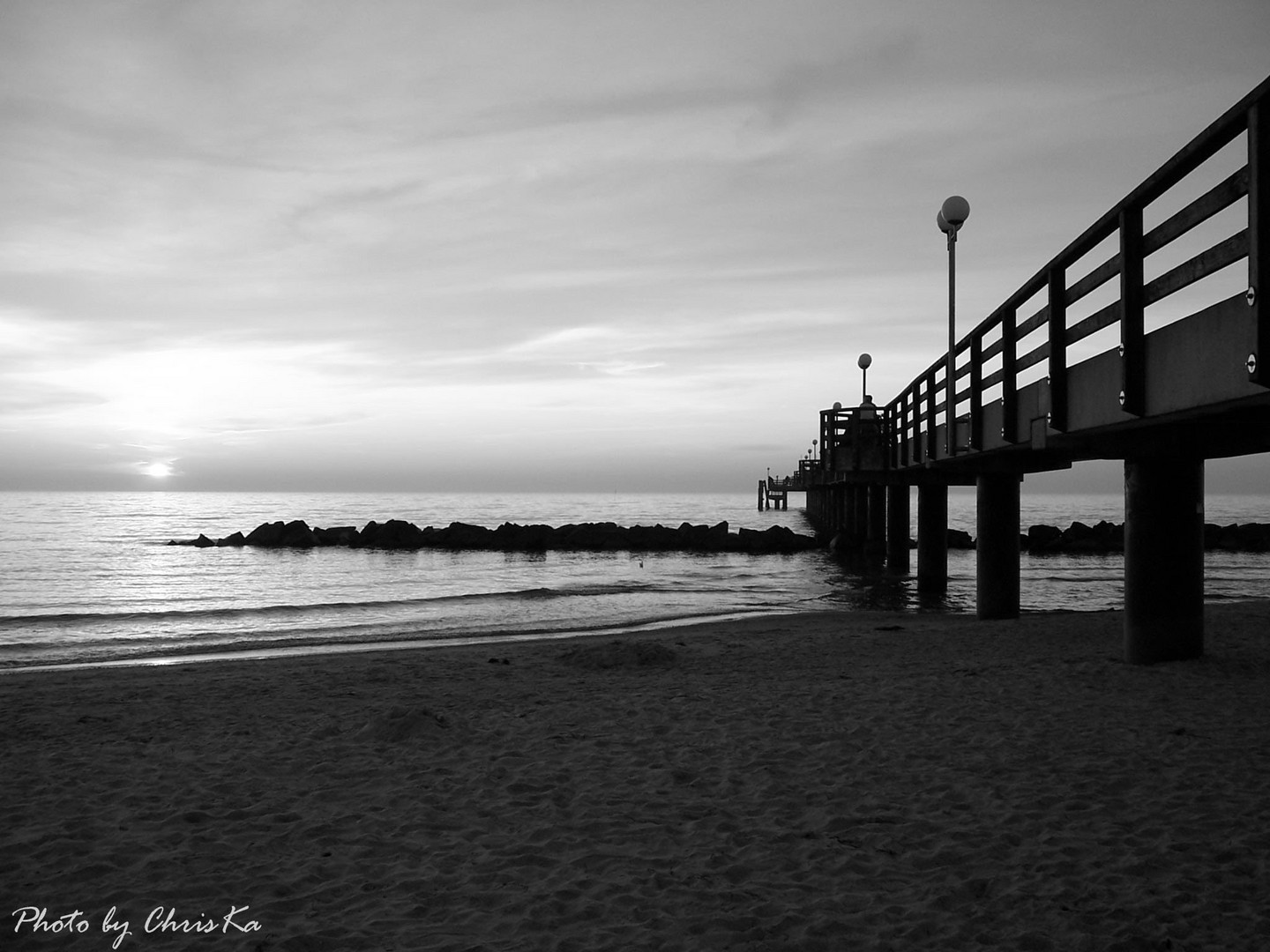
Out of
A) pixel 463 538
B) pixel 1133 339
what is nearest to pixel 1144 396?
pixel 1133 339

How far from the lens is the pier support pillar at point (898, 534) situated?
25.8 meters

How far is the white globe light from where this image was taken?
11.8 m

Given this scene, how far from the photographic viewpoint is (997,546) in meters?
14.2

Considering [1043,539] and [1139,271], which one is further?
[1043,539]

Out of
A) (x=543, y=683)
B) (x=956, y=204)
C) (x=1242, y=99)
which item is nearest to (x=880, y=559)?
(x=956, y=204)

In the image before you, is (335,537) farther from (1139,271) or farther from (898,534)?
(1139,271)

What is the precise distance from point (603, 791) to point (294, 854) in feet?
6.08

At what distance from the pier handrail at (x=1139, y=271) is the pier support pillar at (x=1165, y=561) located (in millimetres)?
1212

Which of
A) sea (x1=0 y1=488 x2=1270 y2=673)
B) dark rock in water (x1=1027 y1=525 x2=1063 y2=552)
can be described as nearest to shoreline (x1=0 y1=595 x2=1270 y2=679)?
sea (x1=0 y1=488 x2=1270 y2=673)

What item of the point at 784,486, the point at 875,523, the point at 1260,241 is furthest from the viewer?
the point at 784,486

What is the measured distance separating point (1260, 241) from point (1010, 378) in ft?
Answer: 18.5

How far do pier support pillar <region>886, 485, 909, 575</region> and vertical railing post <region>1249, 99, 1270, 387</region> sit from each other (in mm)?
21117

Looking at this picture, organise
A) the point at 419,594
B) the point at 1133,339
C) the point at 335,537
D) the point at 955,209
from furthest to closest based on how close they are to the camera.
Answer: the point at 335,537
the point at 419,594
the point at 955,209
the point at 1133,339

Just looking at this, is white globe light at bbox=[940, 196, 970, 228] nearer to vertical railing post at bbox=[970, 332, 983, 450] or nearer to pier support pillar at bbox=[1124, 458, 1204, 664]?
vertical railing post at bbox=[970, 332, 983, 450]
